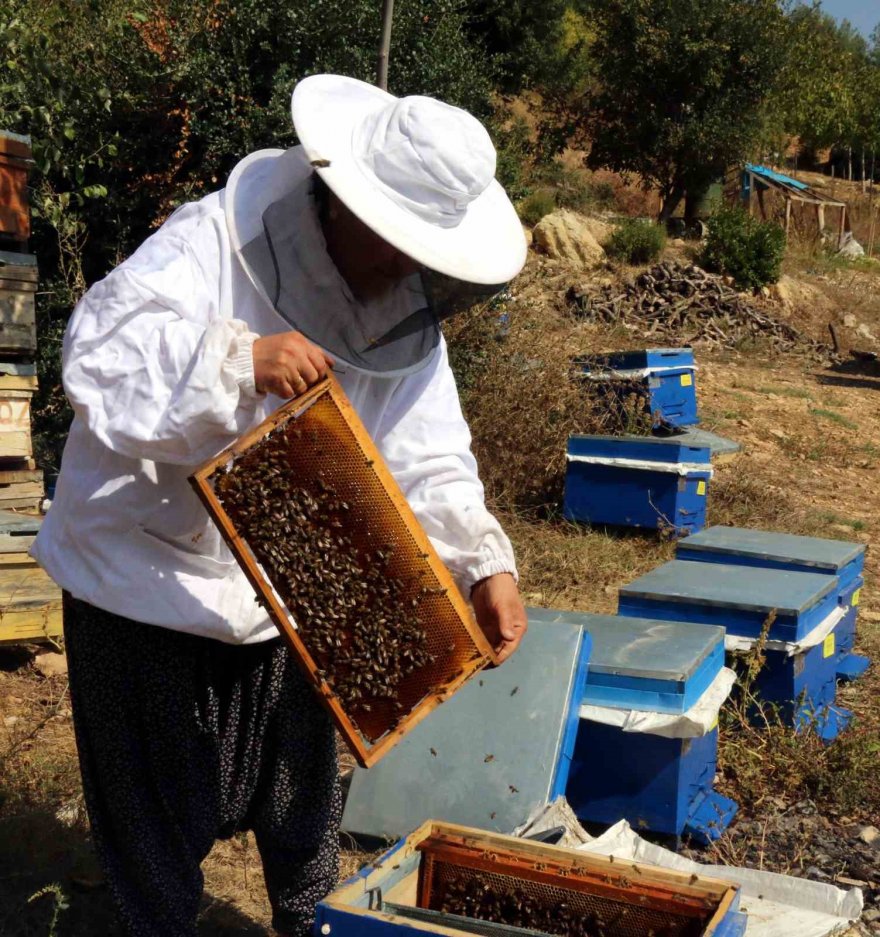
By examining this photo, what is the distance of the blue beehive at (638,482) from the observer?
6703mm

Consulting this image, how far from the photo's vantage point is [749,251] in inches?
675

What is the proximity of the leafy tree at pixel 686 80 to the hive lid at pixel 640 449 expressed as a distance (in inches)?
602

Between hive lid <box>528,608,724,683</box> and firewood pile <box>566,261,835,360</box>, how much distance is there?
11.3m

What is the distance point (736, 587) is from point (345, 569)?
8.19 ft

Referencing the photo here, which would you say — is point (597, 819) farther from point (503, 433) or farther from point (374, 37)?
point (374, 37)

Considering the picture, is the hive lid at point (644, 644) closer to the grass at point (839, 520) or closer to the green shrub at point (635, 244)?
the grass at point (839, 520)

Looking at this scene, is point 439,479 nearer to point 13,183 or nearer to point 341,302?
point 341,302

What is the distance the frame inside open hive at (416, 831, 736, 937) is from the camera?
2070 millimetres

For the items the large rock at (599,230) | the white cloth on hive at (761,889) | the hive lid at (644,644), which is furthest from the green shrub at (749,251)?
the white cloth on hive at (761,889)

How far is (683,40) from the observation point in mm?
20234

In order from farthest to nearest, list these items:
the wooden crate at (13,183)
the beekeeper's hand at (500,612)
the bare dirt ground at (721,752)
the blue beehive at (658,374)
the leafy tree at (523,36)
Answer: the leafy tree at (523,36)
the blue beehive at (658,374)
the wooden crate at (13,183)
the bare dirt ground at (721,752)
the beekeeper's hand at (500,612)

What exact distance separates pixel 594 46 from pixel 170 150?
16.8 m

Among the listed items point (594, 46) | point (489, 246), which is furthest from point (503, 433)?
point (594, 46)

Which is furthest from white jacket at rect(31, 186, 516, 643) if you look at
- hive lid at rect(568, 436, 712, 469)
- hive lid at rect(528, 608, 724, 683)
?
hive lid at rect(568, 436, 712, 469)
